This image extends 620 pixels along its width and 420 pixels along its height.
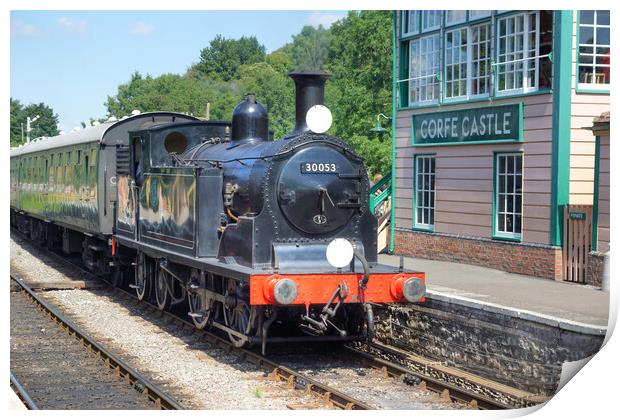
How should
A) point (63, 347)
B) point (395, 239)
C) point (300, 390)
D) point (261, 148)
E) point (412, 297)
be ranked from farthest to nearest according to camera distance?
point (395, 239) < point (63, 347) < point (261, 148) < point (412, 297) < point (300, 390)

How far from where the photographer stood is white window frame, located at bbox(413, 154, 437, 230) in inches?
678

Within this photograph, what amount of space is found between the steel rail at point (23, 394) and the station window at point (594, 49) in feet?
29.8

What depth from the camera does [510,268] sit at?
571 inches

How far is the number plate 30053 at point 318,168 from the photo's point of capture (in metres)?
9.84

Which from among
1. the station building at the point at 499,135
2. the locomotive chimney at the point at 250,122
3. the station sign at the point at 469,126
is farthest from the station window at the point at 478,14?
the locomotive chimney at the point at 250,122

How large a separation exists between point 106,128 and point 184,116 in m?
1.59

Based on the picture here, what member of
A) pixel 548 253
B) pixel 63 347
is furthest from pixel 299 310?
pixel 548 253

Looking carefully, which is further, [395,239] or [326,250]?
[395,239]

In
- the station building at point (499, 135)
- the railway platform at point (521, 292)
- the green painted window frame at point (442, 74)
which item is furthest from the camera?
the green painted window frame at point (442, 74)

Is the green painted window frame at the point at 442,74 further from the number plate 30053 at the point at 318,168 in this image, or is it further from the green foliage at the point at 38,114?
the green foliage at the point at 38,114

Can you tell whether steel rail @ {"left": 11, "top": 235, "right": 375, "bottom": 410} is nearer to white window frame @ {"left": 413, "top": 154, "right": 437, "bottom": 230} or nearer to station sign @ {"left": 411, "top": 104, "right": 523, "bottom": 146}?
station sign @ {"left": 411, "top": 104, "right": 523, "bottom": 146}

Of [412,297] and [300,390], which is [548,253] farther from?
[300,390]

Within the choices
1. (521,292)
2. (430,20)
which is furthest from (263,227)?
(430,20)

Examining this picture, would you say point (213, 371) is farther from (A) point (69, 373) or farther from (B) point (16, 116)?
(B) point (16, 116)
